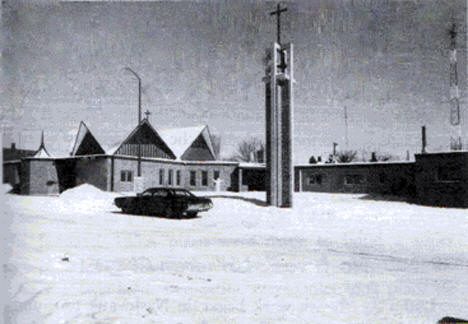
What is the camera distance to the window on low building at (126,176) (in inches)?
305

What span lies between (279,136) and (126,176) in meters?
8.14

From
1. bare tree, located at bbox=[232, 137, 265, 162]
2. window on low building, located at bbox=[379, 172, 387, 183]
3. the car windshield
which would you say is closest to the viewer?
the car windshield

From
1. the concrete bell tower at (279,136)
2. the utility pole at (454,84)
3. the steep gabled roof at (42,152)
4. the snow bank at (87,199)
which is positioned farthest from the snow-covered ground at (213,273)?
the concrete bell tower at (279,136)

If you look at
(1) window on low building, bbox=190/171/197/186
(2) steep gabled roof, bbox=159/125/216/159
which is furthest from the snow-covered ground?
(1) window on low building, bbox=190/171/197/186

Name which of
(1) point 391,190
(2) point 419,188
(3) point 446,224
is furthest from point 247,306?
(1) point 391,190

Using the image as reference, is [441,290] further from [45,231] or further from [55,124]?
[55,124]

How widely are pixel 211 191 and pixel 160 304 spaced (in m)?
13.8

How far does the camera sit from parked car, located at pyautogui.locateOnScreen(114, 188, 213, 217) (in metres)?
9.86

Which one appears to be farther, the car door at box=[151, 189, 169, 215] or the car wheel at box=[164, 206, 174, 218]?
the car wheel at box=[164, 206, 174, 218]

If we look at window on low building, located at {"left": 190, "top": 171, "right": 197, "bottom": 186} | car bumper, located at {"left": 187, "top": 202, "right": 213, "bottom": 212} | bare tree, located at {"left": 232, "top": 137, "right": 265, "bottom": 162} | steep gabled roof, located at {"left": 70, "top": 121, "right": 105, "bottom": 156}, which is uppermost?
bare tree, located at {"left": 232, "top": 137, "right": 265, "bottom": 162}

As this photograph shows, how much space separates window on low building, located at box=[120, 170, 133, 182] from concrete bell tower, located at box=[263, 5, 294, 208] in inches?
297

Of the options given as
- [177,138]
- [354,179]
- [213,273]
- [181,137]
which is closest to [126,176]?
[177,138]

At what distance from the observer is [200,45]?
16.7 feet

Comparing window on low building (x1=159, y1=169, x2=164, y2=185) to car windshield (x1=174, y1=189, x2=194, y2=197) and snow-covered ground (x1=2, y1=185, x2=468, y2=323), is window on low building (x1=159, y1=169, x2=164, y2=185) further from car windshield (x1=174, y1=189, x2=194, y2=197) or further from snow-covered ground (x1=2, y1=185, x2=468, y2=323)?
snow-covered ground (x1=2, y1=185, x2=468, y2=323)
